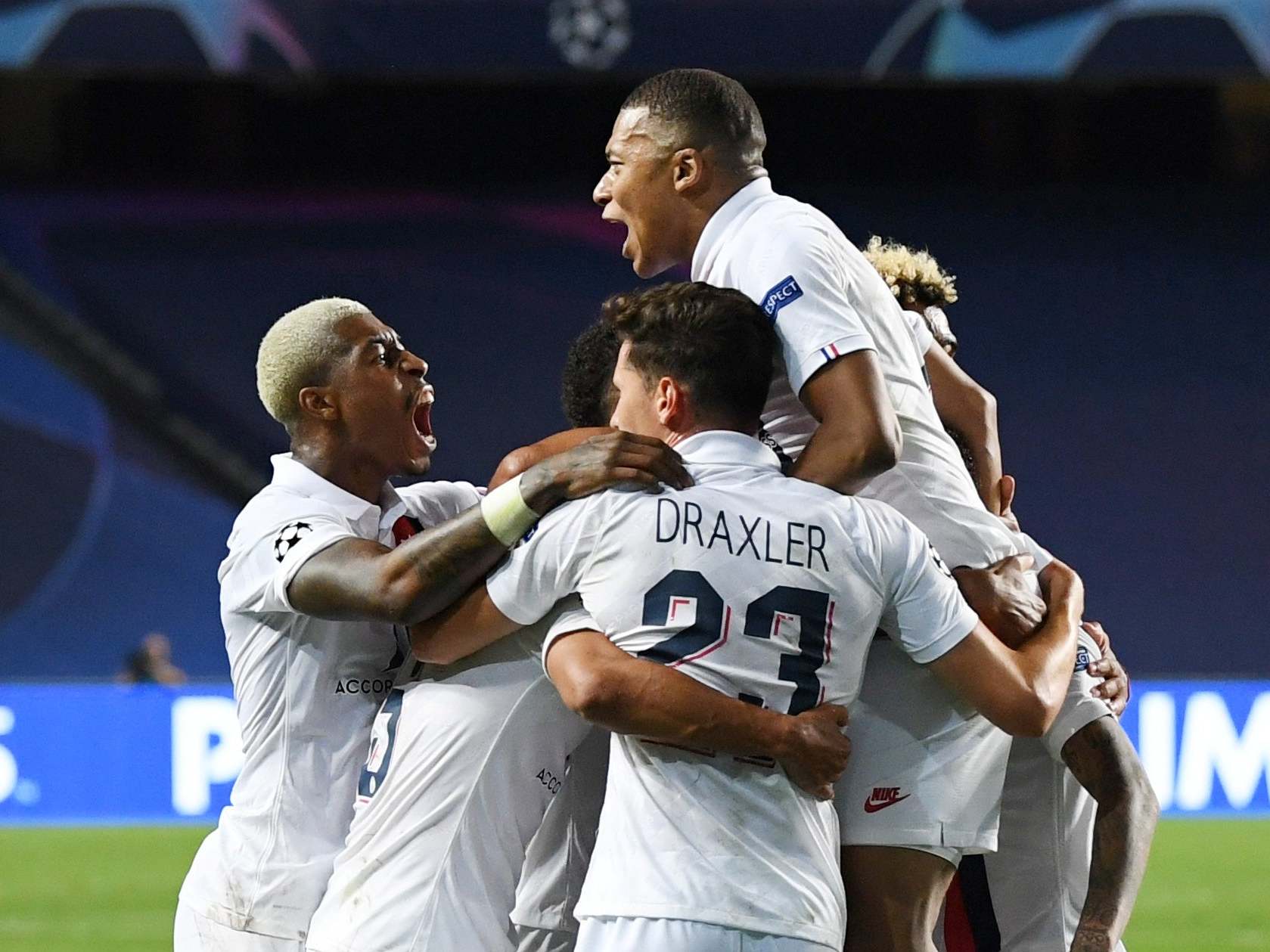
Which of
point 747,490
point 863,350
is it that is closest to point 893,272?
point 863,350

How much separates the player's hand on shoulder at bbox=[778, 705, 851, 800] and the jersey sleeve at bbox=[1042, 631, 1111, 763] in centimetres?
79

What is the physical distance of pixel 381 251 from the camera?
1784 cm

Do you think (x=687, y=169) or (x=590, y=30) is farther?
(x=590, y=30)

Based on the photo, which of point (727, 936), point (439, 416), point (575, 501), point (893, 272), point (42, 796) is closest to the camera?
point (727, 936)

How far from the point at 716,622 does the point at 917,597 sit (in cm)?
36

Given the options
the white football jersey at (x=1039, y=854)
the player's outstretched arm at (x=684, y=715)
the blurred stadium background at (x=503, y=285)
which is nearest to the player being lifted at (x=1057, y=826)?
the white football jersey at (x=1039, y=854)

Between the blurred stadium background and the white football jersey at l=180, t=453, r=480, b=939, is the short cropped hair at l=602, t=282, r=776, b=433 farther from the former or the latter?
the blurred stadium background

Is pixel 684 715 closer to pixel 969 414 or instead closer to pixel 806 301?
pixel 806 301

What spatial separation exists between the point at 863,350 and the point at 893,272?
114 cm

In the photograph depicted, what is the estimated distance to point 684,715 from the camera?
277 cm

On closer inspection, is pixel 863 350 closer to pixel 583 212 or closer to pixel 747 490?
pixel 747 490

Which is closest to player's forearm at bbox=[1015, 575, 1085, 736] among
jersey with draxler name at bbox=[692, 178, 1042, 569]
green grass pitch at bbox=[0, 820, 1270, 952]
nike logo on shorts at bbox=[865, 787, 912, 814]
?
jersey with draxler name at bbox=[692, 178, 1042, 569]

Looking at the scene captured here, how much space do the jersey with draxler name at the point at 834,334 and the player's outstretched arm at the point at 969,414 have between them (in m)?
0.44

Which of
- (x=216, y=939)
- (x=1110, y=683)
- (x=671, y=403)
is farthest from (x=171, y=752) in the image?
(x=671, y=403)
